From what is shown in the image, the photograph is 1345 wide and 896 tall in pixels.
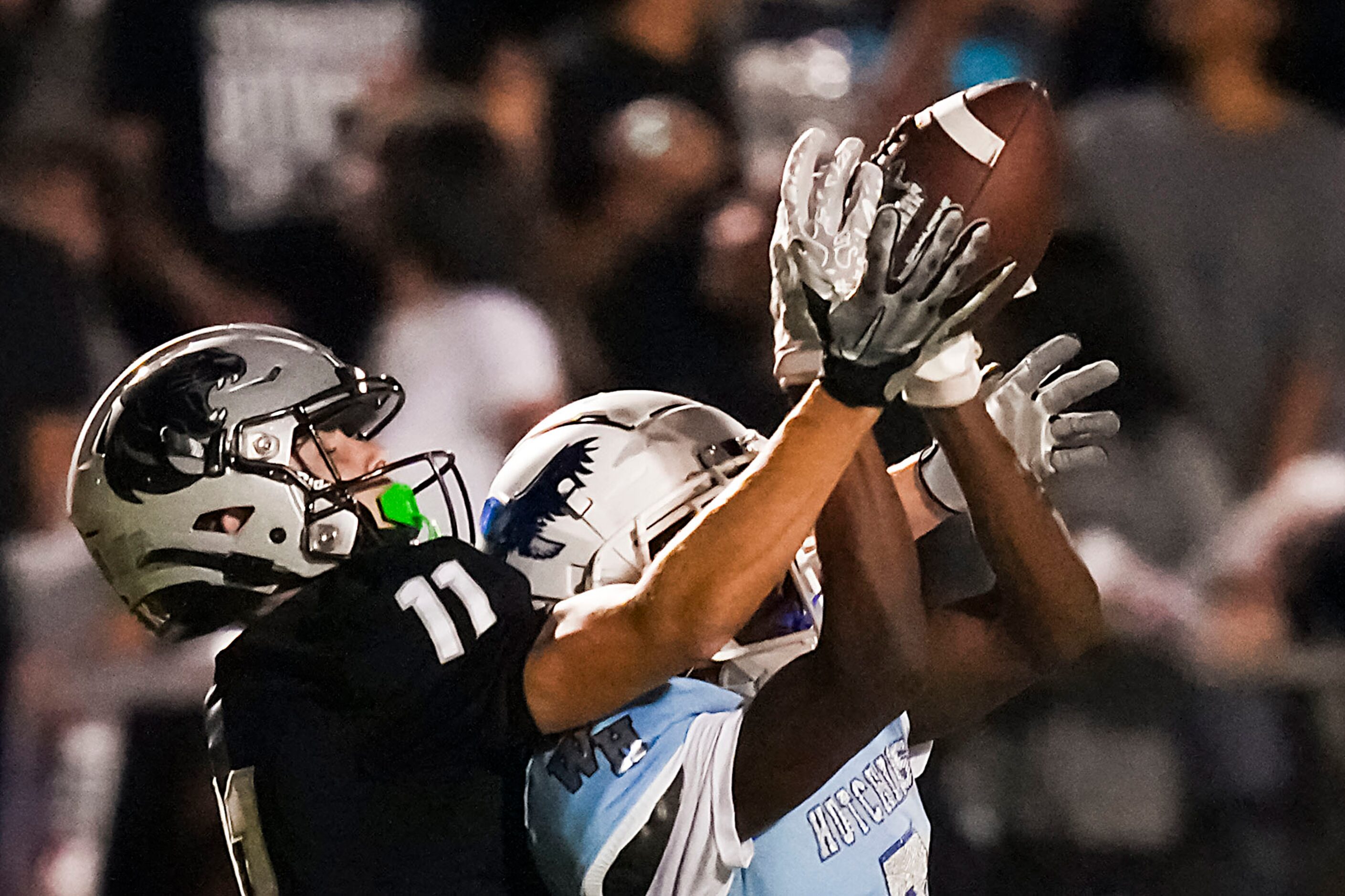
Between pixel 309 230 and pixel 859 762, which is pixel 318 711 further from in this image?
pixel 309 230

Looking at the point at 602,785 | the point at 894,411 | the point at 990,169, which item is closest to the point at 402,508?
the point at 602,785

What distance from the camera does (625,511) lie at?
2.24 m

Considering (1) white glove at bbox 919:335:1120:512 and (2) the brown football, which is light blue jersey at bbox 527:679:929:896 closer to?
(1) white glove at bbox 919:335:1120:512

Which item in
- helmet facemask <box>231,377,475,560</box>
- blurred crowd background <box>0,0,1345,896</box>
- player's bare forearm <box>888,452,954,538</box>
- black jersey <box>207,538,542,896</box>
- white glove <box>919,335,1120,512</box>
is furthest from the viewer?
blurred crowd background <box>0,0,1345,896</box>

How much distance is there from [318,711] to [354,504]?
0.90ft

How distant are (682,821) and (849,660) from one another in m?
0.27

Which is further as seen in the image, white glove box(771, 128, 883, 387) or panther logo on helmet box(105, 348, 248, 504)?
panther logo on helmet box(105, 348, 248, 504)

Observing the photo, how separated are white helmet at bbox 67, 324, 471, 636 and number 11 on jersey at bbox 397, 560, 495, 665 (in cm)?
16

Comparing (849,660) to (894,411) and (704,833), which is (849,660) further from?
(894,411)

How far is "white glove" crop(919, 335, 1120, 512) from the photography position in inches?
91.8

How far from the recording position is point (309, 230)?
3.93 m

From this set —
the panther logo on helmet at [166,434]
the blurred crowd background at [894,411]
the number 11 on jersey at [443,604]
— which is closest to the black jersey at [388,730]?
the number 11 on jersey at [443,604]

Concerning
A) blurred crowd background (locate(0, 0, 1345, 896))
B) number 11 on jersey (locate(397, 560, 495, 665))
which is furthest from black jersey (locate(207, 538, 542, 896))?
blurred crowd background (locate(0, 0, 1345, 896))

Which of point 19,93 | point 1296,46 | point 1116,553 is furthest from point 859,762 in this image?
point 19,93
